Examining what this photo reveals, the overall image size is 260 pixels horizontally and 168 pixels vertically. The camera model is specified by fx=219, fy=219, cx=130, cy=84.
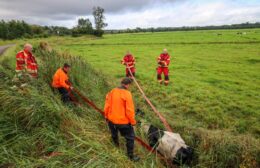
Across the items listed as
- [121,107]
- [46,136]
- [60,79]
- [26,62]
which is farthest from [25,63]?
[121,107]

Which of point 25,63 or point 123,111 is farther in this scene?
point 25,63

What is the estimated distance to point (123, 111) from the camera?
4355 millimetres

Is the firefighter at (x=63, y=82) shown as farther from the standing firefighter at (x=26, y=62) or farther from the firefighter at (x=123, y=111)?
the firefighter at (x=123, y=111)

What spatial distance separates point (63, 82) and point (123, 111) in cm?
290

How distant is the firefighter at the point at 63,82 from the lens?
21.4 feet

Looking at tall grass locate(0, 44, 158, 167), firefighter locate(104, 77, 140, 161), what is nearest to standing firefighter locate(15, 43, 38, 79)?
tall grass locate(0, 44, 158, 167)

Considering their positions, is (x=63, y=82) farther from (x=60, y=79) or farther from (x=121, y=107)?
(x=121, y=107)

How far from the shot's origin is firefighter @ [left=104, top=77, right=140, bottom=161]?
427cm

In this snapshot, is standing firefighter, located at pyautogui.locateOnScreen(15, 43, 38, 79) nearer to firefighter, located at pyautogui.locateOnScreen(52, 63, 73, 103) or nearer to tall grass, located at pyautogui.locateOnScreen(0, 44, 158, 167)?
tall grass, located at pyautogui.locateOnScreen(0, 44, 158, 167)

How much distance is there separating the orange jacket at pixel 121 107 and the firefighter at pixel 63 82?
2610 millimetres

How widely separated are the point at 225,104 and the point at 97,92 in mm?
4826

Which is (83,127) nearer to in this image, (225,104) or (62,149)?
(62,149)

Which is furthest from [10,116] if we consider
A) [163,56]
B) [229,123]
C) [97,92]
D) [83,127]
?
[163,56]

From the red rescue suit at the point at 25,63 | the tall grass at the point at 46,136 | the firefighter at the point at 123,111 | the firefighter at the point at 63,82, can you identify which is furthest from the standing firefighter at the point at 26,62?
the firefighter at the point at 123,111
